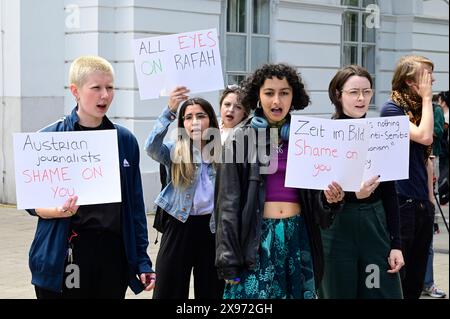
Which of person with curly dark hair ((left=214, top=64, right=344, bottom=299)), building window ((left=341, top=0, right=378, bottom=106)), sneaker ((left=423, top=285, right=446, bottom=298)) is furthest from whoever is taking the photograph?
building window ((left=341, top=0, right=378, bottom=106))

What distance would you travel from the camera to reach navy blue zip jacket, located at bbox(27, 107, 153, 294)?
463cm

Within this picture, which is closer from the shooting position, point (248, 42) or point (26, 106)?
point (26, 106)

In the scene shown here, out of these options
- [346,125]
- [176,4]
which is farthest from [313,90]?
[346,125]

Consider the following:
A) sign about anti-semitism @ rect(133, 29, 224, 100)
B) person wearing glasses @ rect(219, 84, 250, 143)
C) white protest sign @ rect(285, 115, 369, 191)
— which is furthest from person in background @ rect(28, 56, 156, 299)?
person wearing glasses @ rect(219, 84, 250, 143)

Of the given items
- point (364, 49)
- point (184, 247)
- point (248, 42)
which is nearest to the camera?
point (184, 247)

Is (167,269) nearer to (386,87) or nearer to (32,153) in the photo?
(32,153)

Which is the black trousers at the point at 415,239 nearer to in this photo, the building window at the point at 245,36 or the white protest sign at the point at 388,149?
the white protest sign at the point at 388,149

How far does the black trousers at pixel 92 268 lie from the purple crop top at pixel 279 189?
803 millimetres

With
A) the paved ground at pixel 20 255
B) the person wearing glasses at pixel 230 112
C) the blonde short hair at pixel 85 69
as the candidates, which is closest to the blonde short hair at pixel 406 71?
the person wearing glasses at pixel 230 112

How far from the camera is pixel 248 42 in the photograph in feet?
51.9

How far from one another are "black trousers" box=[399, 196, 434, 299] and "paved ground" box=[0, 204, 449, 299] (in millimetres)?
2235

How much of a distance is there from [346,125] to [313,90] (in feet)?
40.0

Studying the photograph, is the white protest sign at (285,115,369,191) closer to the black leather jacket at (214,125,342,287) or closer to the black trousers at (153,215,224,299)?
the black leather jacket at (214,125,342,287)

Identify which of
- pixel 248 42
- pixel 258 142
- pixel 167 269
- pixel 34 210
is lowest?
pixel 167 269
